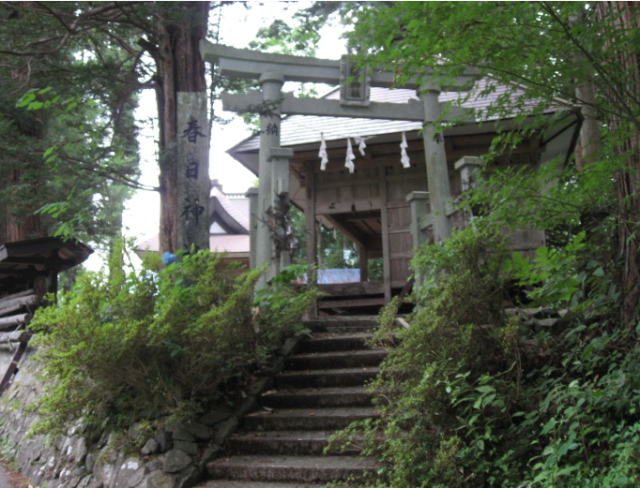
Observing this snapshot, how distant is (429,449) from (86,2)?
25.7 ft

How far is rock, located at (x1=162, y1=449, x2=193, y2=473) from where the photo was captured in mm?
4992

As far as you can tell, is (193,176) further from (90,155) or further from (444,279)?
(444,279)

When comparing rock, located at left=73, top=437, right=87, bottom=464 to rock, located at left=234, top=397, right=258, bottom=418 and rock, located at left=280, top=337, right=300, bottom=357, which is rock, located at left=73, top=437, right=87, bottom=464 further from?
rock, located at left=280, top=337, right=300, bottom=357

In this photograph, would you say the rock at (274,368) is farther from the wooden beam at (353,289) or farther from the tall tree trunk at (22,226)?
the tall tree trunk at (22,226)

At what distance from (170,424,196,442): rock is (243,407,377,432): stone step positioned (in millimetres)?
592

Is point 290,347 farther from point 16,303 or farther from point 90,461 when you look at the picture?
point 16,303

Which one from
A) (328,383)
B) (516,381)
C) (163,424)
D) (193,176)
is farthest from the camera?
(193,176)

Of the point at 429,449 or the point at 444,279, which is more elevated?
the point at 444,279

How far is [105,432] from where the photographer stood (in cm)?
582

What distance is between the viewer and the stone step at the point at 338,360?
6.55 m

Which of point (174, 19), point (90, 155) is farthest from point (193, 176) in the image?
point (174, 19)

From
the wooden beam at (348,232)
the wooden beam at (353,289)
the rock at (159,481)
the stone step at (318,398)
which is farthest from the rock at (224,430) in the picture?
the wooden beam at (348,232)

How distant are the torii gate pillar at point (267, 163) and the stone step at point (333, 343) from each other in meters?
1.30

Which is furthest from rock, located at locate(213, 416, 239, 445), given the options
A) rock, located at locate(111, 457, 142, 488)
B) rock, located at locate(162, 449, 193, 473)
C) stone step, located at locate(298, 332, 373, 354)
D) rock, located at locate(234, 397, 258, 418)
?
stone step, located at locate(298, 332, 373, 354)
